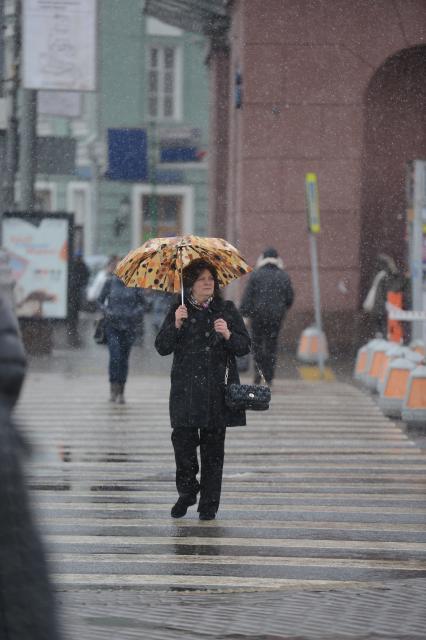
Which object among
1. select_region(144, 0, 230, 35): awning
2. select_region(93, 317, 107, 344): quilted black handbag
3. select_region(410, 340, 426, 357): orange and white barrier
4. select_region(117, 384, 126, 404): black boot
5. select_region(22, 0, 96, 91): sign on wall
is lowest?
select_region(117, 384, 126, 404): black boot

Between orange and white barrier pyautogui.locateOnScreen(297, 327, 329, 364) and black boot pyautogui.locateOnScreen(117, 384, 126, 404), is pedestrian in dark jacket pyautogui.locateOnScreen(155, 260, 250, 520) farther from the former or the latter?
orange and white barrier pyautogui.locateOnScreen(297, 327, 329, 364)

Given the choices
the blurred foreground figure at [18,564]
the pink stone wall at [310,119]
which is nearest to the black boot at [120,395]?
the pink stone wall at [310,119]

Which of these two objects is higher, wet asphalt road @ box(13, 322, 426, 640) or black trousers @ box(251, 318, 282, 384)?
black trousers @ box(251, 318, 282, 384)

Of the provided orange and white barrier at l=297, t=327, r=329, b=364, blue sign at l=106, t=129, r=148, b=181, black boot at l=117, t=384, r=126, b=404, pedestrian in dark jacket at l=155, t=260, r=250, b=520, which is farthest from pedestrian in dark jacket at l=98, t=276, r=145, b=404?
blue sign at l=106, t=129, r=148, b=181

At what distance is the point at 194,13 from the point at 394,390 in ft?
51.1

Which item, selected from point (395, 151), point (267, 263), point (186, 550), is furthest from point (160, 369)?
point (186, 550)

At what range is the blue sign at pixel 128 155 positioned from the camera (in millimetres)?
45875

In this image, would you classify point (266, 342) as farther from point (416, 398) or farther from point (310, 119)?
point (310, 119)

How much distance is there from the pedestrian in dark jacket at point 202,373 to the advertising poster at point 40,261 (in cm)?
1536

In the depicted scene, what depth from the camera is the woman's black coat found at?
9.05 metres

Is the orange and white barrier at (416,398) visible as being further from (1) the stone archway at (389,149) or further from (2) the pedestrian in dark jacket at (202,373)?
(1) the stone archway at (389,149)

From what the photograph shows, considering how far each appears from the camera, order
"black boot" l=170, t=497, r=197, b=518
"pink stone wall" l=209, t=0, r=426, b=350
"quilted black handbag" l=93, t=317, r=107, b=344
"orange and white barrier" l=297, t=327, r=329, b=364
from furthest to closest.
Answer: "pink stone wall" l=209, t=0, r=426, b=350
"orange and white barrier" l=297, t=327, r=329, b=364
"quilted black handbag" l=93, t=317, r=107, b=344
"black boot" l=170, t=497, r=197, b=518

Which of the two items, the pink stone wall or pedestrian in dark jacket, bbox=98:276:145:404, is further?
the pink stone wall

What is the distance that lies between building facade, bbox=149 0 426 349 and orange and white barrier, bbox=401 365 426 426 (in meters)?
9.75
